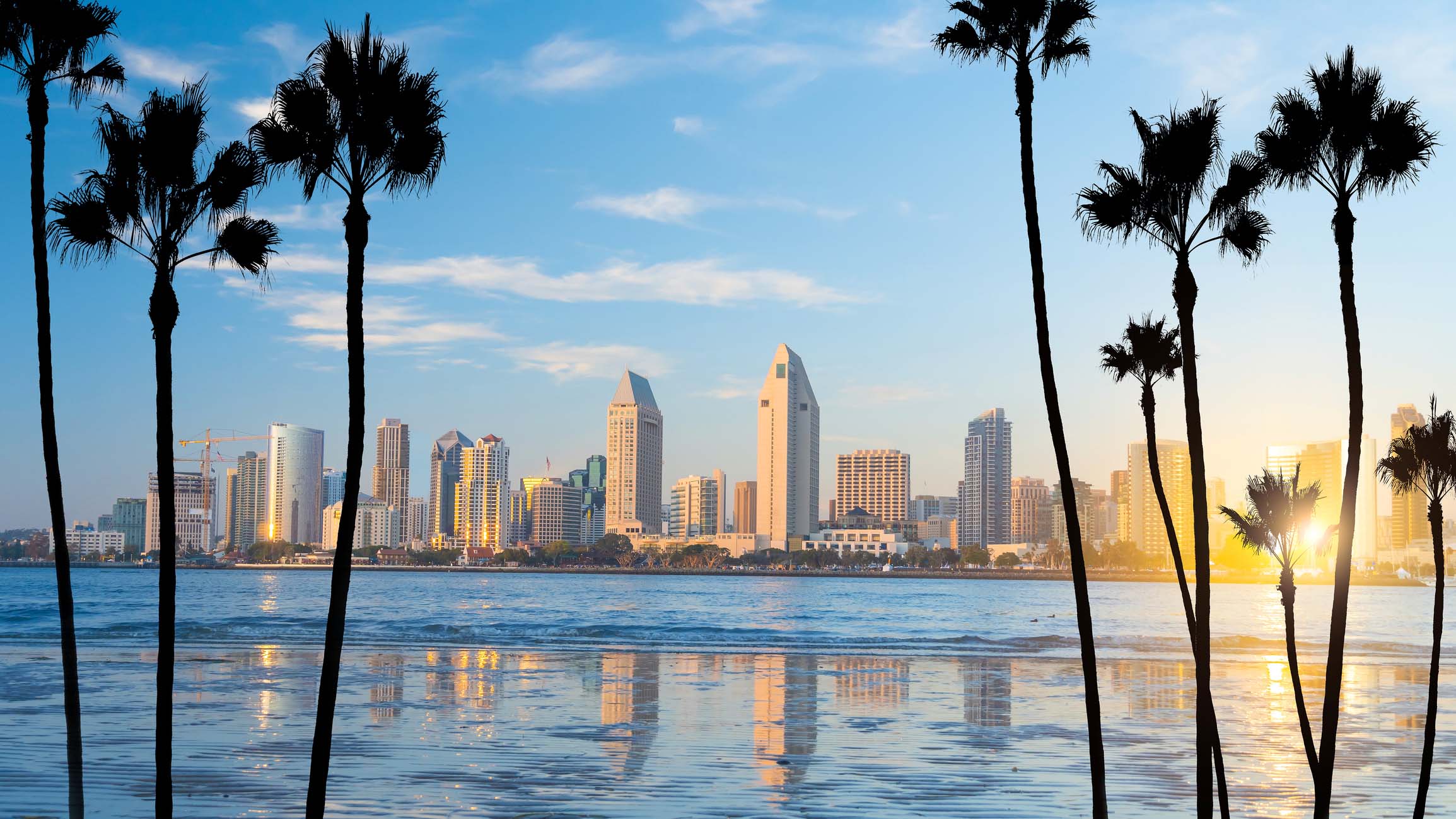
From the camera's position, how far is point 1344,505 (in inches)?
522

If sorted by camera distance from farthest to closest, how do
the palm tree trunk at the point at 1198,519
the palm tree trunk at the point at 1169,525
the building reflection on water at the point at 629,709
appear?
the building reflection on water at the point at 629,709 < the palm tree trunk at the point at 1169,525 < the palm tree trunk at the point at 1198,519

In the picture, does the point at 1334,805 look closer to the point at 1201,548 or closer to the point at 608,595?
the point at 1201,548

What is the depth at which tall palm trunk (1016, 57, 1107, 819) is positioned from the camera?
12922 mm

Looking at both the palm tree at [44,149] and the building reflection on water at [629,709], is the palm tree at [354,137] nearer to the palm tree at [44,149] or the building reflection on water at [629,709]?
the palm tree at [44,149]

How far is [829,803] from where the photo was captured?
18109 mm

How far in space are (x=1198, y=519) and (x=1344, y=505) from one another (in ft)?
6.13

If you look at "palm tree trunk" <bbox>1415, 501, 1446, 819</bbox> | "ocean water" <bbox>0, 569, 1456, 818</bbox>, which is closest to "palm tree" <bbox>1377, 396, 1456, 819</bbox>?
"palm tree trunk" <bbox>1415, 501, 1446, 819</bbox>

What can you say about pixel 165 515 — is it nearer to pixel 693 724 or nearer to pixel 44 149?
pixel 44 149

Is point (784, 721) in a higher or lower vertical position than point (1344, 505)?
lower

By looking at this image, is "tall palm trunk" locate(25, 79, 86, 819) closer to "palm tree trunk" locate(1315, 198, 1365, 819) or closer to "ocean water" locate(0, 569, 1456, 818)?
"ocean water" locate(0, 569, 1456, 818)

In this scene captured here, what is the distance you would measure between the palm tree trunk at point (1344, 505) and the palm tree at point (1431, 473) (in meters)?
1.64

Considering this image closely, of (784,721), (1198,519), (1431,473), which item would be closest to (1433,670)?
(1431,473)

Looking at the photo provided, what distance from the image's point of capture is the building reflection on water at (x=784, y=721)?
2084cm

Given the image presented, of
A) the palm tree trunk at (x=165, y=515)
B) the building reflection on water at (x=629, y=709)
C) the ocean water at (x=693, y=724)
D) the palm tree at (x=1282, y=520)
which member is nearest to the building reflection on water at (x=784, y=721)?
the ocean water at (x=693, y=724)
